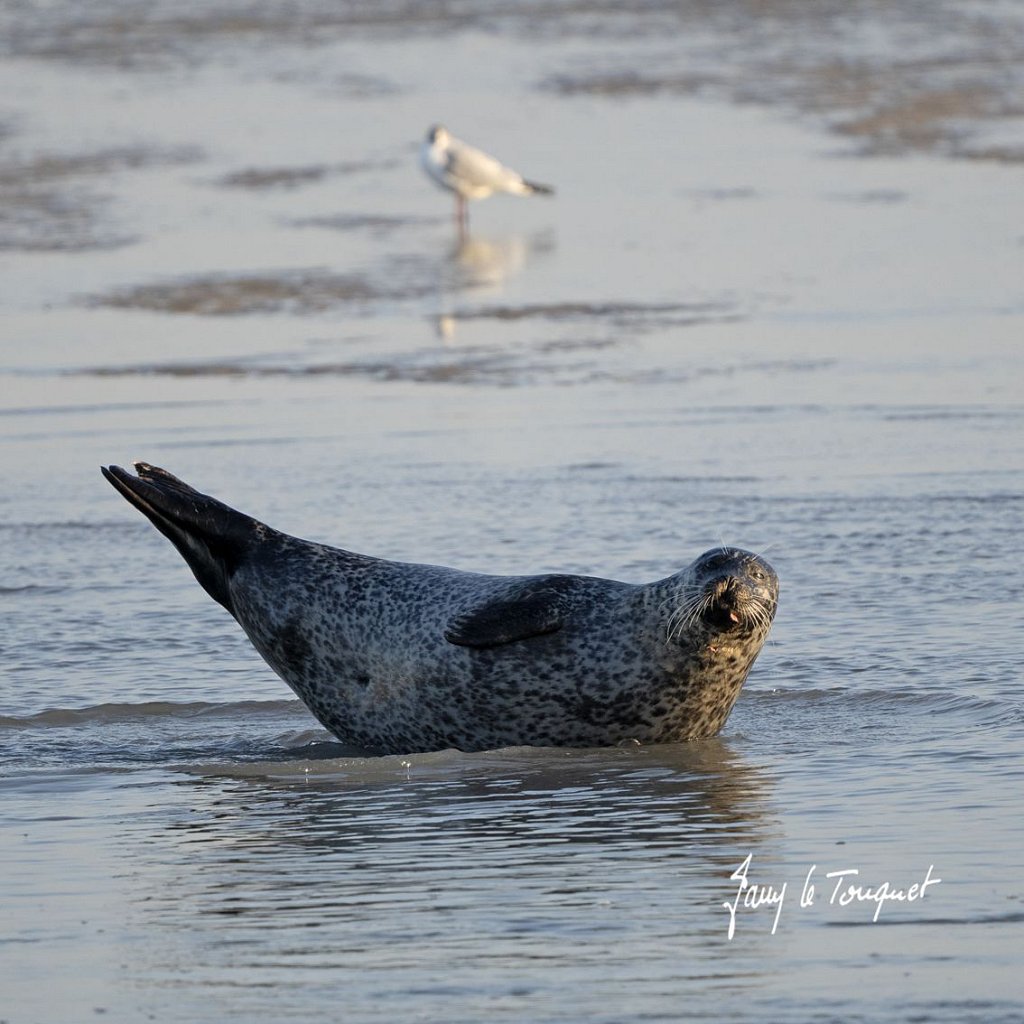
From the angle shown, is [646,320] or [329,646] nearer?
[329,646]

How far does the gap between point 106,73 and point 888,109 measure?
9.30 m

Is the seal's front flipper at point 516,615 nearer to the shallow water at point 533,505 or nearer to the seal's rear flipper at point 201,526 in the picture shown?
the shallow water at point 533,505

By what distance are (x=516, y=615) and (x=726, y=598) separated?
64 cm

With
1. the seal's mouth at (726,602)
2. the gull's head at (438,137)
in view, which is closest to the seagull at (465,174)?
the gull's head at (438,137)

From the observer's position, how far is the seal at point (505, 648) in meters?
6.86

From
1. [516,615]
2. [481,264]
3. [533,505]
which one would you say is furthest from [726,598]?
[481,264]

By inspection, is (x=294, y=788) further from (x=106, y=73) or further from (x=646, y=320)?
(x=106, y=73)

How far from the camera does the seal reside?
6855mm

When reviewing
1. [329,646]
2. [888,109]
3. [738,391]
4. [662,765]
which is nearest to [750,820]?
[662,765]

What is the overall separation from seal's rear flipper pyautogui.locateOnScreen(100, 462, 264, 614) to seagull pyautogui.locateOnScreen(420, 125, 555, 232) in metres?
11.0

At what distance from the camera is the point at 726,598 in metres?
6.73

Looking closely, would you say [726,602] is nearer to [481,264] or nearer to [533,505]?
[533,505]

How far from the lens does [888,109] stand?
21516mm

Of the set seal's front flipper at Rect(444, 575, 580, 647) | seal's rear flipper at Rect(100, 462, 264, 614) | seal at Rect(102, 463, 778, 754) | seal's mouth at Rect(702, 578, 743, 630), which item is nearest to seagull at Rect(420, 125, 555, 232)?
seal's rear flipper at Rect(100, 462, 264, 614)
